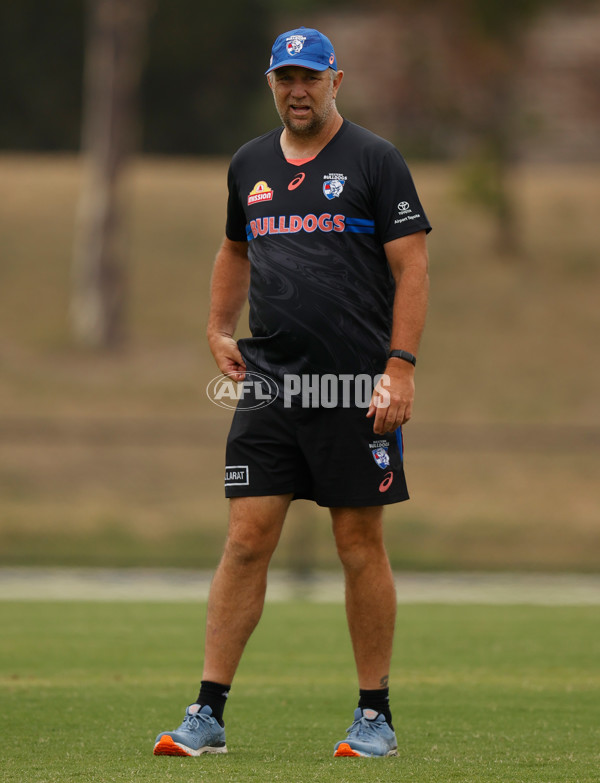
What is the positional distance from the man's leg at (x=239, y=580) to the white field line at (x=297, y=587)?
229 inches

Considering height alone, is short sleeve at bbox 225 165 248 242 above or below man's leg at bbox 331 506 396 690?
above

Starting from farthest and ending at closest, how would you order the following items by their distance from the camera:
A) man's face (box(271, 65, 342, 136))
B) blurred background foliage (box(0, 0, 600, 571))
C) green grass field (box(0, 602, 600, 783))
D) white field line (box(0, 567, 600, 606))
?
blurred background foliage (box(0, 0, 600, 571))
white field line (box(0, 567, 600, 606))
man's face (box(271, 65, 342, 136))
green grass field (box(0, 602, 600, 783))

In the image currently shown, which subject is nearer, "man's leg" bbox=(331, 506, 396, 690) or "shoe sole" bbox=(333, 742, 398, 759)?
"shoe sole" bbox=(333, 742, 398, 759)

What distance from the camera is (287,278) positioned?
14.4 feet

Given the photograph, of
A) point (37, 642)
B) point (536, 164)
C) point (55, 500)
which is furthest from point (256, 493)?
point (536, 164)

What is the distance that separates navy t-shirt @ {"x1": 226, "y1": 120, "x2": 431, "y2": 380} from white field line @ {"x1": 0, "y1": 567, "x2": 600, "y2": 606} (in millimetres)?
6047

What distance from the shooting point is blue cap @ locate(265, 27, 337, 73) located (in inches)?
171

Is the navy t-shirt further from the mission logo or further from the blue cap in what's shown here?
the blue cap

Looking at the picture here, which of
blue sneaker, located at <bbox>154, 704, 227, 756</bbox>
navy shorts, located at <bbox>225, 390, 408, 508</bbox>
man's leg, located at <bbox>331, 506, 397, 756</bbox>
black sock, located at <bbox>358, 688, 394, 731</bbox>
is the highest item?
navy shorts, located at <bbox>225, 390, 408, 508</bbox>

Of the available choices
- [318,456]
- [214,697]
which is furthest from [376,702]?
[318,456]

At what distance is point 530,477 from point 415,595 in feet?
25.5

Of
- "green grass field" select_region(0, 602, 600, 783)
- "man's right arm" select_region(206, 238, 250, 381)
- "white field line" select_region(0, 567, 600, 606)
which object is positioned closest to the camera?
"green grass field" select_region(0, 602, 600, 783)

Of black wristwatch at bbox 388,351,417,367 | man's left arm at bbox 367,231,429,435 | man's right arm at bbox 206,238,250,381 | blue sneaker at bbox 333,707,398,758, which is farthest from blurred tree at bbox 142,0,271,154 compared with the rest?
blue sneaker at bbox 333,707,398,758

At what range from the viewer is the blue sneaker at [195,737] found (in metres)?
4.18
